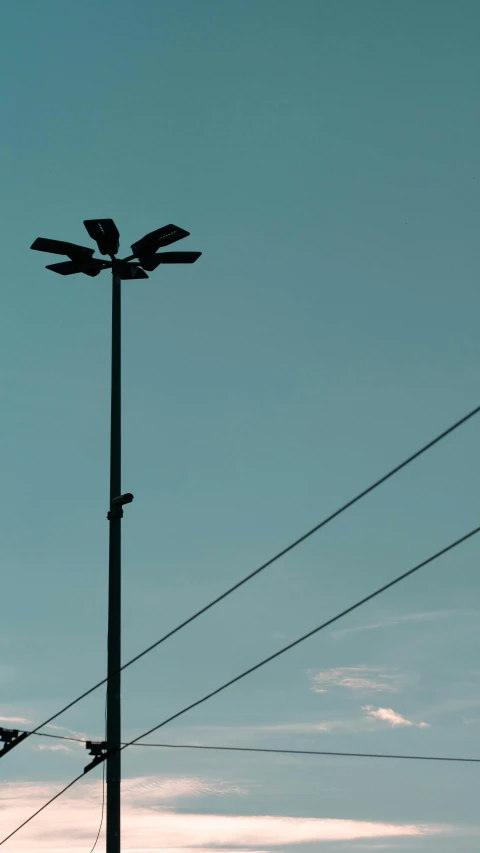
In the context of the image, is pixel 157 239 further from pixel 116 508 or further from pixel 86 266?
pixel 116 508

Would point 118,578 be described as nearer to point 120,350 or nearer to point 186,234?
point 120,350

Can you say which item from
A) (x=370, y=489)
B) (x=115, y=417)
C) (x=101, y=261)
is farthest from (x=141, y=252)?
(x=370, y=489)

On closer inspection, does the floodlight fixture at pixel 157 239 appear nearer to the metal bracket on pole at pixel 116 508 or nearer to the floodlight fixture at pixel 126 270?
the floodlight fixture at pixel 126 270

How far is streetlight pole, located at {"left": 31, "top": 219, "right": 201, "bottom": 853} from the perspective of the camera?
574 inches

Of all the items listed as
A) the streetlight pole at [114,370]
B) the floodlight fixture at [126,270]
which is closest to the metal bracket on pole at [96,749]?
the streetlight pole at [114,370]

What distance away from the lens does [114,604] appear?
1529 centimetres

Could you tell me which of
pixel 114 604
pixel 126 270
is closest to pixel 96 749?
pixel 114 604

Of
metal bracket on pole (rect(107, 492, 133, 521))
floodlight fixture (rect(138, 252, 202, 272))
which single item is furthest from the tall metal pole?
floodlight fixture (rect(138, 252, 202, 272))

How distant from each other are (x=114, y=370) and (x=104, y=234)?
2.11m

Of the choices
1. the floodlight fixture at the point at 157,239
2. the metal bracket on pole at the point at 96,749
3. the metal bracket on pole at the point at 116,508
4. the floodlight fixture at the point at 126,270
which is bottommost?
the metal bracket on pole at the point at 96,749

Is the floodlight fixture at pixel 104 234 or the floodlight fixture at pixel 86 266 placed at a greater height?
the floodlight fixture at pixel 104 234

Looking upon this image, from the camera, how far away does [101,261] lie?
17.2m

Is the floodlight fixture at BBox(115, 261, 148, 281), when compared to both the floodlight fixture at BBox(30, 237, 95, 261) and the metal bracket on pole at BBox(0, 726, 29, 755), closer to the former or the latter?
the floodlight fixture at BBox(30, 237, 95, 261)

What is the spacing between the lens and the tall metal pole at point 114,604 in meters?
14.0
